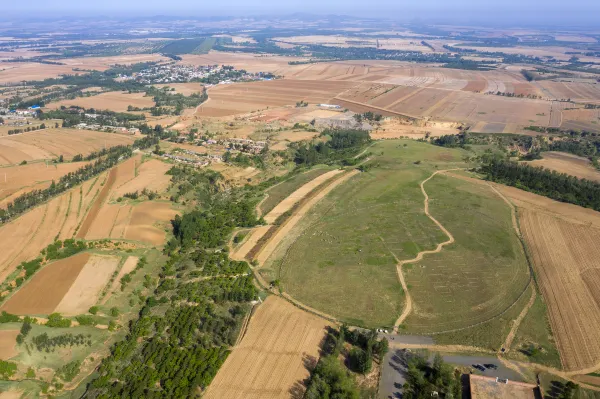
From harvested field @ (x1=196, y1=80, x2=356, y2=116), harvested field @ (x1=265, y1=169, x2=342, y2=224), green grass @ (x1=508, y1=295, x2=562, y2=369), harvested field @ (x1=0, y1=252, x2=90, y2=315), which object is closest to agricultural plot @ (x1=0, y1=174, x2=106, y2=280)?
harvested field @ (x1=0, y1=252, x2=90, y2=315)

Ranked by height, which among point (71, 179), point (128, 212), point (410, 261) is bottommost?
point (410, 261)

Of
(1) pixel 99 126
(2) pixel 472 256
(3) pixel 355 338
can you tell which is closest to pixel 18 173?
(1) pixel 99 126

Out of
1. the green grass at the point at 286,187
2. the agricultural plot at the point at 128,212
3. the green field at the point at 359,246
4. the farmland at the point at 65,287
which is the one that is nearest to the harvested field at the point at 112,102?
the agricultural plot at the point at 128,212

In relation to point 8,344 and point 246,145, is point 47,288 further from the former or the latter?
point 246,145

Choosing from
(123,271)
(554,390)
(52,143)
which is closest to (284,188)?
(123,271)

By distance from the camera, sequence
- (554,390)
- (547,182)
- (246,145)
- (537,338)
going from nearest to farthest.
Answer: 1. (554,390)
2. (537,338)
3. (547,182)
4. (246,145)

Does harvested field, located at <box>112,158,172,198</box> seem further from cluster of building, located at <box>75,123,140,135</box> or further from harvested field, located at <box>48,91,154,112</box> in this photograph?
harvested field, located at <box>48,91,154,112</box>

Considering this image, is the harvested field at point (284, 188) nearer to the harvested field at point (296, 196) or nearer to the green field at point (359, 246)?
the harvested field at point (296, 196)
